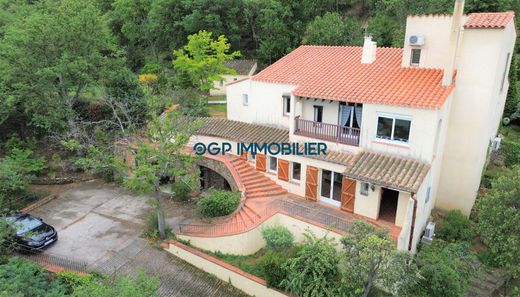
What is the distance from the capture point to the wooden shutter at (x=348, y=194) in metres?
18.3

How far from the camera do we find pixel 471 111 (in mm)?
18266

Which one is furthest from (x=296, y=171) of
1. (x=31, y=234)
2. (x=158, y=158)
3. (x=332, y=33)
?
(x=332, y=33)

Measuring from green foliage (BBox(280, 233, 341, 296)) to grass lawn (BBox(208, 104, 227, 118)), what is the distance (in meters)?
18.2

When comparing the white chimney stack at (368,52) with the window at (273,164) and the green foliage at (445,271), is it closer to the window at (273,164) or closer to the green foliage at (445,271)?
the window at (273,164)

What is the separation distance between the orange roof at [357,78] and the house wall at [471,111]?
136 centimetres

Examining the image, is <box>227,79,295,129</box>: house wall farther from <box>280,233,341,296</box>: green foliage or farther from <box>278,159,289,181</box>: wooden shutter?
<box>280,233,341,296</box>: green foliage

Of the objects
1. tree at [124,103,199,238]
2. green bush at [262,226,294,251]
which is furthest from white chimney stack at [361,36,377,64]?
green bush at [262,226,294,251]

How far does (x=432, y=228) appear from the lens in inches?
714

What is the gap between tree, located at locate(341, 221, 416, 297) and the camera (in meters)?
12.5

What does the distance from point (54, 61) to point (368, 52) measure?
2371cm

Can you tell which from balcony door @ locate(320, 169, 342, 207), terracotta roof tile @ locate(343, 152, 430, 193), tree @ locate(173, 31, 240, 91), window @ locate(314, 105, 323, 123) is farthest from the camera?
tree @ locate(173, 31, 240, 91)

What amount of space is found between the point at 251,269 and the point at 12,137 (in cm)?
2599

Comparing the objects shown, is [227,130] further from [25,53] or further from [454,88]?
→ [25,53]

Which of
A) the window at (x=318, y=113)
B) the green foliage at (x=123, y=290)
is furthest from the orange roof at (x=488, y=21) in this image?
the green foliage at (x=123, y=290)
